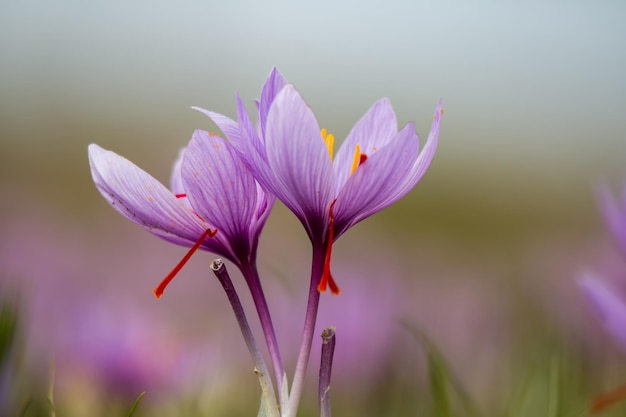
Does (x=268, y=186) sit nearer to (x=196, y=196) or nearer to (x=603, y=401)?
(x=196, y=196)

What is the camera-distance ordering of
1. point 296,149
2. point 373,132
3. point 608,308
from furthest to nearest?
point 608,308 → point 373,132 → point 296,149

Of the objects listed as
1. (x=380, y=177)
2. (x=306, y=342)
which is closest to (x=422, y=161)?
(x=380, y=177)

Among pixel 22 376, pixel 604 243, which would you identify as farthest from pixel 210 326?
pixel 604 243

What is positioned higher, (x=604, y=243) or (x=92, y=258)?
(x=604, y=243)

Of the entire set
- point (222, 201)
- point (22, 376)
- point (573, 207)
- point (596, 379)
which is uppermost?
point (222, 201)

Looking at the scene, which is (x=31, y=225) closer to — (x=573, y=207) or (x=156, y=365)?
(x=156, y=365)

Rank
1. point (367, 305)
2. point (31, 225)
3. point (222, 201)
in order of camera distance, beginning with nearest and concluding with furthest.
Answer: point (222, 201) < point (367, 305) < point (31, 225)

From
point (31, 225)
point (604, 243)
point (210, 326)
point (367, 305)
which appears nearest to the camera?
point (367, 305)

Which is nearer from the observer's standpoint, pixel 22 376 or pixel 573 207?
pixel 22 376
